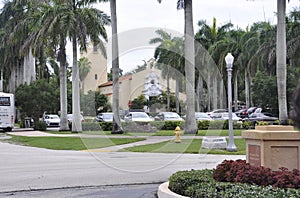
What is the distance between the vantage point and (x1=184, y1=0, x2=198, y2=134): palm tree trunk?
30288 millimetres

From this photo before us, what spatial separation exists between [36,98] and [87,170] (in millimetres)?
29090

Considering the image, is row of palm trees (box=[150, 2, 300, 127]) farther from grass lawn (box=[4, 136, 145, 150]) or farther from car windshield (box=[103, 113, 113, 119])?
grass lawn (box=[4, 136, 145, 150])

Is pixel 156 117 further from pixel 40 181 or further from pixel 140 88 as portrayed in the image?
pixel 40 181

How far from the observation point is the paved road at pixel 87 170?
12164 mm

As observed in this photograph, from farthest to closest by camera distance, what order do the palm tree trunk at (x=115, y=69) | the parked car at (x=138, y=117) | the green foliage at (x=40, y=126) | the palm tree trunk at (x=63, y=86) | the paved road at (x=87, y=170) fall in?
1. the green foliage at (x=40, y=126)
2. the palm tree trunk at (x=63, y=86)
3. the parked car at (x=138, y=117)
4. the palm tree trunk at (x=115, y=69)
5. the paved road at (x=87, y=170)

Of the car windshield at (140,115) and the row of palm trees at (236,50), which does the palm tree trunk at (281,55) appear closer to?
the car windshield at (140,115)

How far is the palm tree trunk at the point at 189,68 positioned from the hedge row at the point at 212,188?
68.5 ft

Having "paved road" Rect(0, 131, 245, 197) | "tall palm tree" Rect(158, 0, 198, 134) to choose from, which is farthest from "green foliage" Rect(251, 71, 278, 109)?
"paved road" Rect(0, 131, 245, 197)

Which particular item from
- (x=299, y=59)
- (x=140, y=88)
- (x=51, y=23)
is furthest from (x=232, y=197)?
(x=299, y=59)

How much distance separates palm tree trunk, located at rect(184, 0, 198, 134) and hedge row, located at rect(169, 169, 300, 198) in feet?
68.5

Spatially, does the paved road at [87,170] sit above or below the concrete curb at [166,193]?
below

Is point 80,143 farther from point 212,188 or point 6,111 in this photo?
point 212,188

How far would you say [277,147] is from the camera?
28.5 feet

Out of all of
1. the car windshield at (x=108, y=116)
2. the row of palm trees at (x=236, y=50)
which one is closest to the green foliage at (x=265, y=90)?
the row of palm trees at (x=236, y=50)
